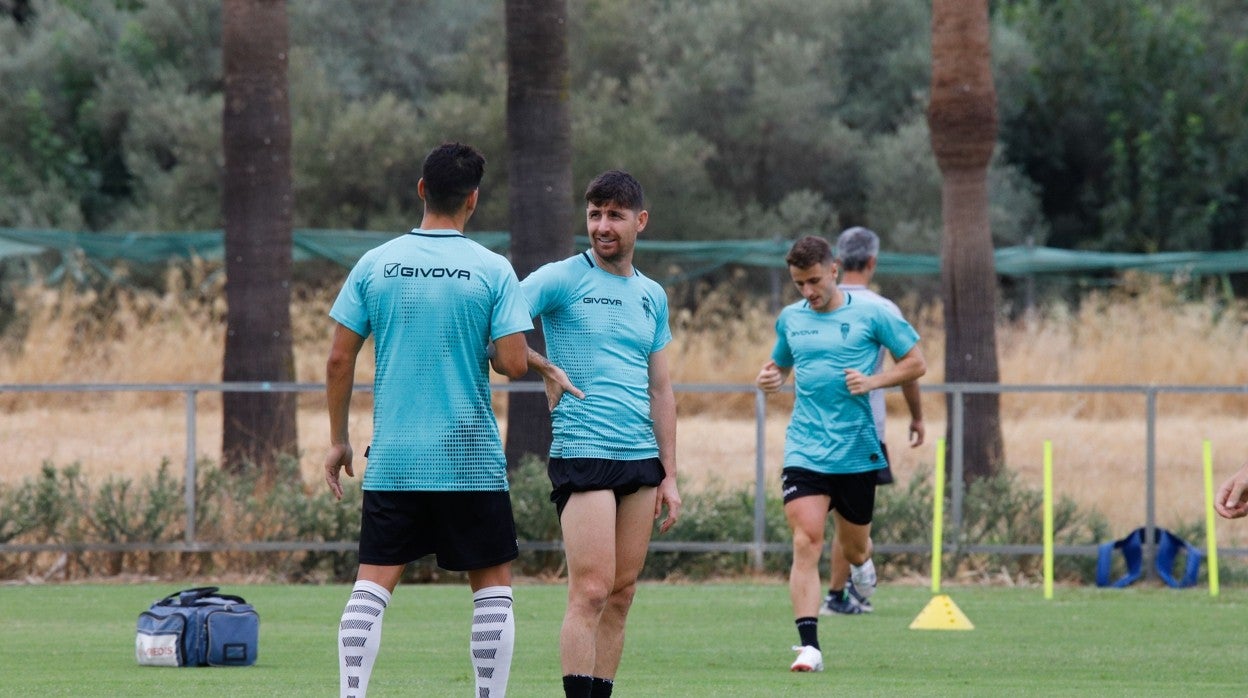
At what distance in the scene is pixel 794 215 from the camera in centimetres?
3319

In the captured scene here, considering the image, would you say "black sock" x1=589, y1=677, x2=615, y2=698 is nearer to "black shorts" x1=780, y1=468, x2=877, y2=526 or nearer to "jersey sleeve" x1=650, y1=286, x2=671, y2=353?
"jersey sleeve" x1=650, y1=286, x2=671, y2=353

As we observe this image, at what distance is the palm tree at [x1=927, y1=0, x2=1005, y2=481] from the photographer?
1571 cm

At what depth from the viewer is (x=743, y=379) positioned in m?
22.8

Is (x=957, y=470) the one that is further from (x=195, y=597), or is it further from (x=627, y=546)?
(x=627, y=546)

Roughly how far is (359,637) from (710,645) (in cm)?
446

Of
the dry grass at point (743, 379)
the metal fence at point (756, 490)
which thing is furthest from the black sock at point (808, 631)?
the dry grass at point (743, 379)

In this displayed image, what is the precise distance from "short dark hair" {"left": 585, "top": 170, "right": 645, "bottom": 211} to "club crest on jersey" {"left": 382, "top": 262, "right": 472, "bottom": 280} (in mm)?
745

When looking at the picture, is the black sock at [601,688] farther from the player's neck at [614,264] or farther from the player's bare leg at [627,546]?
the player's neck at [614,264]

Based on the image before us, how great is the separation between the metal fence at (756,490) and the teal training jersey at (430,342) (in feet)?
24.5

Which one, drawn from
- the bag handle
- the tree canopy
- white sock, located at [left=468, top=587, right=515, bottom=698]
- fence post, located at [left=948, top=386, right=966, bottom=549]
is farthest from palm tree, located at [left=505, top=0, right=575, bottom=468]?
the tree canopy

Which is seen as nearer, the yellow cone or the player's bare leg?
the player's bare leg

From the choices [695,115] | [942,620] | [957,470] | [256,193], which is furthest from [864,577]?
[695,115]

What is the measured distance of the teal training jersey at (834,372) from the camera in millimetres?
10289

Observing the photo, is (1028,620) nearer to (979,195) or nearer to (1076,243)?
(979,195)
